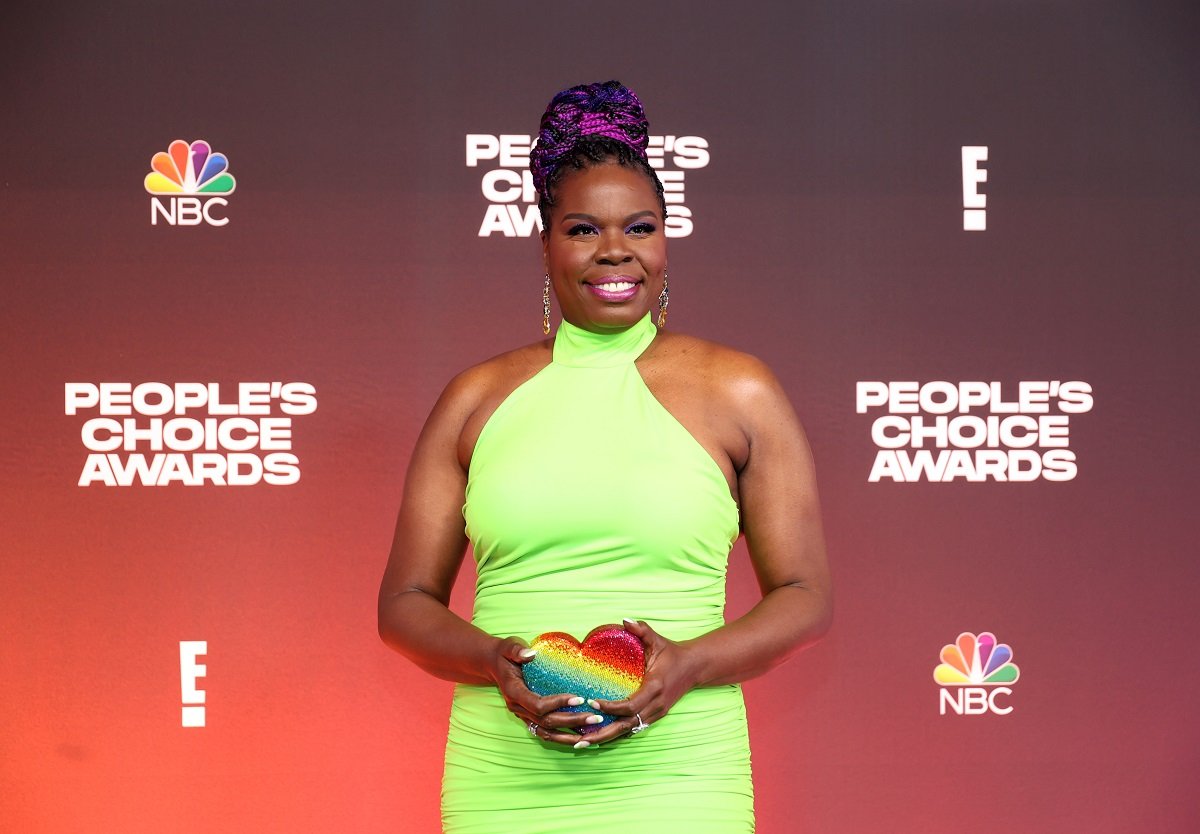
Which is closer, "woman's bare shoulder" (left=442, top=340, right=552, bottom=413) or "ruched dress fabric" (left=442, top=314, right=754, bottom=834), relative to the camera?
"ruched dress fabric" (left=442, top=314, right=754, bottom=834)

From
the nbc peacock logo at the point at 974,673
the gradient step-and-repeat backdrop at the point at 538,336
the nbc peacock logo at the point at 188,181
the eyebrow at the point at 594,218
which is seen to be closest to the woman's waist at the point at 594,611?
the eyebrow at the point at 594,218

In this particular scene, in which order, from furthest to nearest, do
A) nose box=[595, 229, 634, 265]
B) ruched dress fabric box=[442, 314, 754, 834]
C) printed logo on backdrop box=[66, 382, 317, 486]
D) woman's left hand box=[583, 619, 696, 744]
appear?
printed logo on backdrop box=[66, 382, 317, 486], nose box=[595, 229, 634, 265], ruched dress fabric box=[442, 314, 754, 834], woman's left hand box=[583, 619, 696, 744]

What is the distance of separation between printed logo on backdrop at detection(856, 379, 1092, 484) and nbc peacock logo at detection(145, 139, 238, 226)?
163cm

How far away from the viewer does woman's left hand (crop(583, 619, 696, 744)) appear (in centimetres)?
147

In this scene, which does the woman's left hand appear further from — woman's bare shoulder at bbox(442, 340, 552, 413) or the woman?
woman's bare shoulder at bbox(442, 340, 552, 413)

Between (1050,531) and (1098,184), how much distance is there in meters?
0.87

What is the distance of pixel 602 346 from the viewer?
5.95 ft

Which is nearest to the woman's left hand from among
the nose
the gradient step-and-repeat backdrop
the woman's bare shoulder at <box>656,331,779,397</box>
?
the woman's bare shoulder at <box>656,331,779,397</box>

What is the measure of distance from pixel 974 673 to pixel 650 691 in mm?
2019

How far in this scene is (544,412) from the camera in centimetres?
176

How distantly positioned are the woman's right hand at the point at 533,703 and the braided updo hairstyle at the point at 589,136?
60 centimetres

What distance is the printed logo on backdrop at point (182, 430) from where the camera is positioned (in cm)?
321

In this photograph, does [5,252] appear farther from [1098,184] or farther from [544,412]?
[1098,184]

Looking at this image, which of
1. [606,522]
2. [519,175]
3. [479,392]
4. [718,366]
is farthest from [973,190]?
[606,522]
